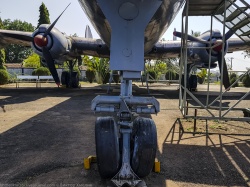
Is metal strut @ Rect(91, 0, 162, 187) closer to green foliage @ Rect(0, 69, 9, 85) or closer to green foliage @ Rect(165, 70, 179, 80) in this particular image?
green foliage @ Rect(0, 69, 9, 85)

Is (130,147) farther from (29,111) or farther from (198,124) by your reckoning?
(29,111)

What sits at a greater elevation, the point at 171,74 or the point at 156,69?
the point at 156,69

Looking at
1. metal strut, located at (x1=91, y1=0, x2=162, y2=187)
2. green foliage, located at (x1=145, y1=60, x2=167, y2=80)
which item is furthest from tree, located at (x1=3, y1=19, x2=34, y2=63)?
metal strut, located at (x1=91, y1=0, x2=162, y2=187)

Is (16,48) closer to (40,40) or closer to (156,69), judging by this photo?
(156,69)

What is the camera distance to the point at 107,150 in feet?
11.3

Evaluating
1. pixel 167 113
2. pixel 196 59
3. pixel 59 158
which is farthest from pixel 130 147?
pixel 196 59

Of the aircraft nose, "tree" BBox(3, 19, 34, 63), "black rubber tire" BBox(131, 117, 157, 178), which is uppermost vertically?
"tree" BBox(3, 19, 34, 63)

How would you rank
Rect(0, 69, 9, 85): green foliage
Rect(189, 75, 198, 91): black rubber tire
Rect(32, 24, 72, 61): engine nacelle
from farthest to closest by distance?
Rect(0, 69, 9, 85): green foliage, Rect(189, 75, 198, 91): black rubber tire, Rect(32, 24, 72, 61): engine nacelle

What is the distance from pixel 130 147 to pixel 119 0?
84.7 inches

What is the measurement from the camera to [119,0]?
11.1ft

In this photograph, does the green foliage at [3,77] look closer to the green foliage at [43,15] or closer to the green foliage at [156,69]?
the green foliage at [156,69]

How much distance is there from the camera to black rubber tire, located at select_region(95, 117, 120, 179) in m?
3.44

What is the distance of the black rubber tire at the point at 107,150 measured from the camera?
3444 mm

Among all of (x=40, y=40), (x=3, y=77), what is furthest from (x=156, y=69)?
(x=40, y=40)
